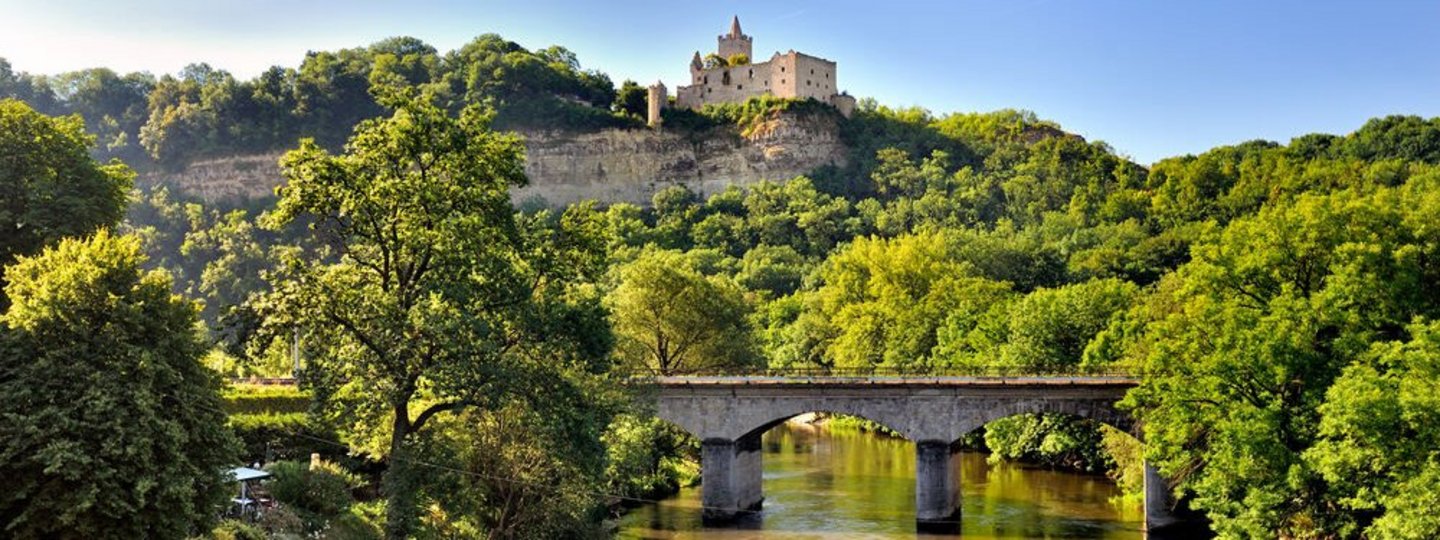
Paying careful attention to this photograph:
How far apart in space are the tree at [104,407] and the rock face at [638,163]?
365 feet

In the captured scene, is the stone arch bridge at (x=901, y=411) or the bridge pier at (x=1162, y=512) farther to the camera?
the stone arch bridge at (x=901, y=411)

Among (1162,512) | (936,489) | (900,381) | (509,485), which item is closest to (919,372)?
(900,381)

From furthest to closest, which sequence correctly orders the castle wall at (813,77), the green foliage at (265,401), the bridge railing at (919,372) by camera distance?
the castle wall at (813,77) → the bridge railing at (919,372) → the green foliage at (265,401)

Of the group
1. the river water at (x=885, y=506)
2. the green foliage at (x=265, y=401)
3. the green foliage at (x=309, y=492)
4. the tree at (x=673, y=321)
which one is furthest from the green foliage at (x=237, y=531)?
the tree at (x=673, y=321)

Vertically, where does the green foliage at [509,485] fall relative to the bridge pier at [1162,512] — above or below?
above

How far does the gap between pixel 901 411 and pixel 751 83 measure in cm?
10244

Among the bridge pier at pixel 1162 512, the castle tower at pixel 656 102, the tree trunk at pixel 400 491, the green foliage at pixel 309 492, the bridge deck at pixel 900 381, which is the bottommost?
the bridge pier at pixel 1162 512

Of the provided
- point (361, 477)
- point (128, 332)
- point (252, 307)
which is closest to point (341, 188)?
point (252, 307)

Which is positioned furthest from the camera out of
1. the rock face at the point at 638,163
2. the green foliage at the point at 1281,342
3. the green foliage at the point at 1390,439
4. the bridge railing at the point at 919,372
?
the rock face at the point at 638,163

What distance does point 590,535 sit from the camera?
33656 mm

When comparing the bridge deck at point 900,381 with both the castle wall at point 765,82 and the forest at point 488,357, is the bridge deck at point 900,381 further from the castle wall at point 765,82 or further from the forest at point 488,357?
the castle wall at point 765,82

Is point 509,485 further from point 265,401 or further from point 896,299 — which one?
point 896,299

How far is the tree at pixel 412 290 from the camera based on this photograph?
28.6 m

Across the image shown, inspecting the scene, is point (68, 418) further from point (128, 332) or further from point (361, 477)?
point (361, 477)
